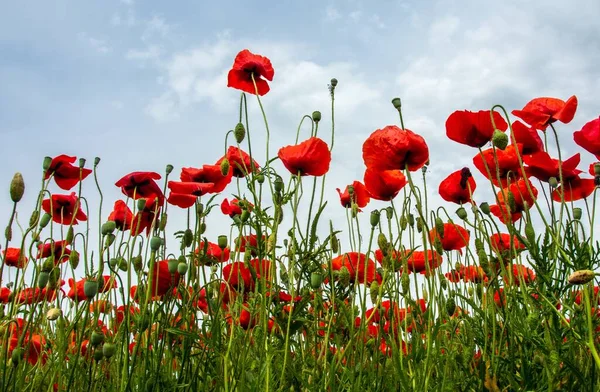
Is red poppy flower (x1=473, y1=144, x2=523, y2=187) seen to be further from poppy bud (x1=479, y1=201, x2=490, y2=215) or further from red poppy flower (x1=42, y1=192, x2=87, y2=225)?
red poppy flower (x1=42, y1=192, x2=87, y2=225)

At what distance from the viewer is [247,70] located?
2.47m

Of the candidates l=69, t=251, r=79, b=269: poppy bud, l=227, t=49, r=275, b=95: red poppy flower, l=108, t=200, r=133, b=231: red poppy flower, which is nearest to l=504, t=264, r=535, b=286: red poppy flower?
l=227, t=49, r=275, b=95: red poppy flower

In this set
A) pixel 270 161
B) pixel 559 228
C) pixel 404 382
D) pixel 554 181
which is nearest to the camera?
pixel 404 382

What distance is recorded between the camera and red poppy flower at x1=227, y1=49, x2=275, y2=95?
2441 mm

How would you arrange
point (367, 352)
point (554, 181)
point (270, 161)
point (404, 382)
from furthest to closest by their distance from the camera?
point (367, 352), point (554, 181), point (270, 161), point (404, 382)

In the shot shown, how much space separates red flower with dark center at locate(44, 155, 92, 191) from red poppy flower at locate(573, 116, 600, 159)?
203cm

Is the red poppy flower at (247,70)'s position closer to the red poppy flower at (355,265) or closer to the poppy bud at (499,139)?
the red poppy flower at (355,265)

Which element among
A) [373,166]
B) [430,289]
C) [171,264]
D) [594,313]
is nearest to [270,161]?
[373,166]

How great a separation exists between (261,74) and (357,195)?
0.74 meters

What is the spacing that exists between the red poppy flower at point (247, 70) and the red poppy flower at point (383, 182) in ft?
2.03

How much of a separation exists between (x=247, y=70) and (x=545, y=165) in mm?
1272

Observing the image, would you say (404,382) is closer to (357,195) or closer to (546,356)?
(546,356)

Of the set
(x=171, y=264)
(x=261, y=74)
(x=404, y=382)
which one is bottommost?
(x=404, y=382)

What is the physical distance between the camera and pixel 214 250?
2.63m
